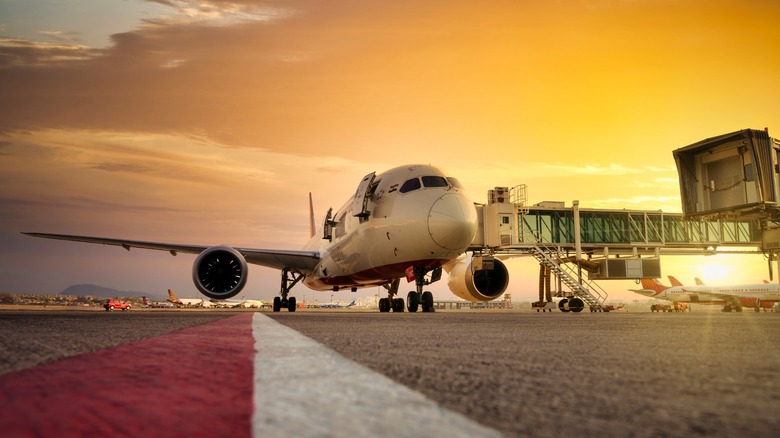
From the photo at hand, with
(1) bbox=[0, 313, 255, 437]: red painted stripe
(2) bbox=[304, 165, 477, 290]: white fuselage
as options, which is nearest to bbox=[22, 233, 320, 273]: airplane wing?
(2) bbox=[304, 165, 477, 290]: white fuselage

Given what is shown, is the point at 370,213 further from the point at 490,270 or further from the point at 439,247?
the point at 490,270

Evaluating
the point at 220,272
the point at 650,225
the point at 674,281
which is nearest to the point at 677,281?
the point at 674,281

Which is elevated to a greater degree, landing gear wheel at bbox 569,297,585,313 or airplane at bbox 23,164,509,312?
airplane at bbox 23,164,509,312

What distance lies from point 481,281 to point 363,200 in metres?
5.77

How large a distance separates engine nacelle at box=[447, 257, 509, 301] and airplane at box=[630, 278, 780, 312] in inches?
958

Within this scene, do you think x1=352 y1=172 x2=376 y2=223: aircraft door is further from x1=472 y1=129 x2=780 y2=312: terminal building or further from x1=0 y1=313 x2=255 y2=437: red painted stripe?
x1=0 y1=313 x2=255 y2=437: red painted stripe

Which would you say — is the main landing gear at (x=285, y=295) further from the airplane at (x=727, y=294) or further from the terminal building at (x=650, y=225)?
the airplane at (x=727, y=294)

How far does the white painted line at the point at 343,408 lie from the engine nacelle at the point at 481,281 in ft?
55.1

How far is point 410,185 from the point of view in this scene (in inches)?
583

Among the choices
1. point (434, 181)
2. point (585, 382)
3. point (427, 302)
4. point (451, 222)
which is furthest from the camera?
point (427, 302)

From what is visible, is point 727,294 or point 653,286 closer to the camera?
point 727,294

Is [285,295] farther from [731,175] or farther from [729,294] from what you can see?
[729,294]

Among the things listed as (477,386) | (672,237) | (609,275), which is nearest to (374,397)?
(477,386)

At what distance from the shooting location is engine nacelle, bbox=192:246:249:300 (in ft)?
48.2
